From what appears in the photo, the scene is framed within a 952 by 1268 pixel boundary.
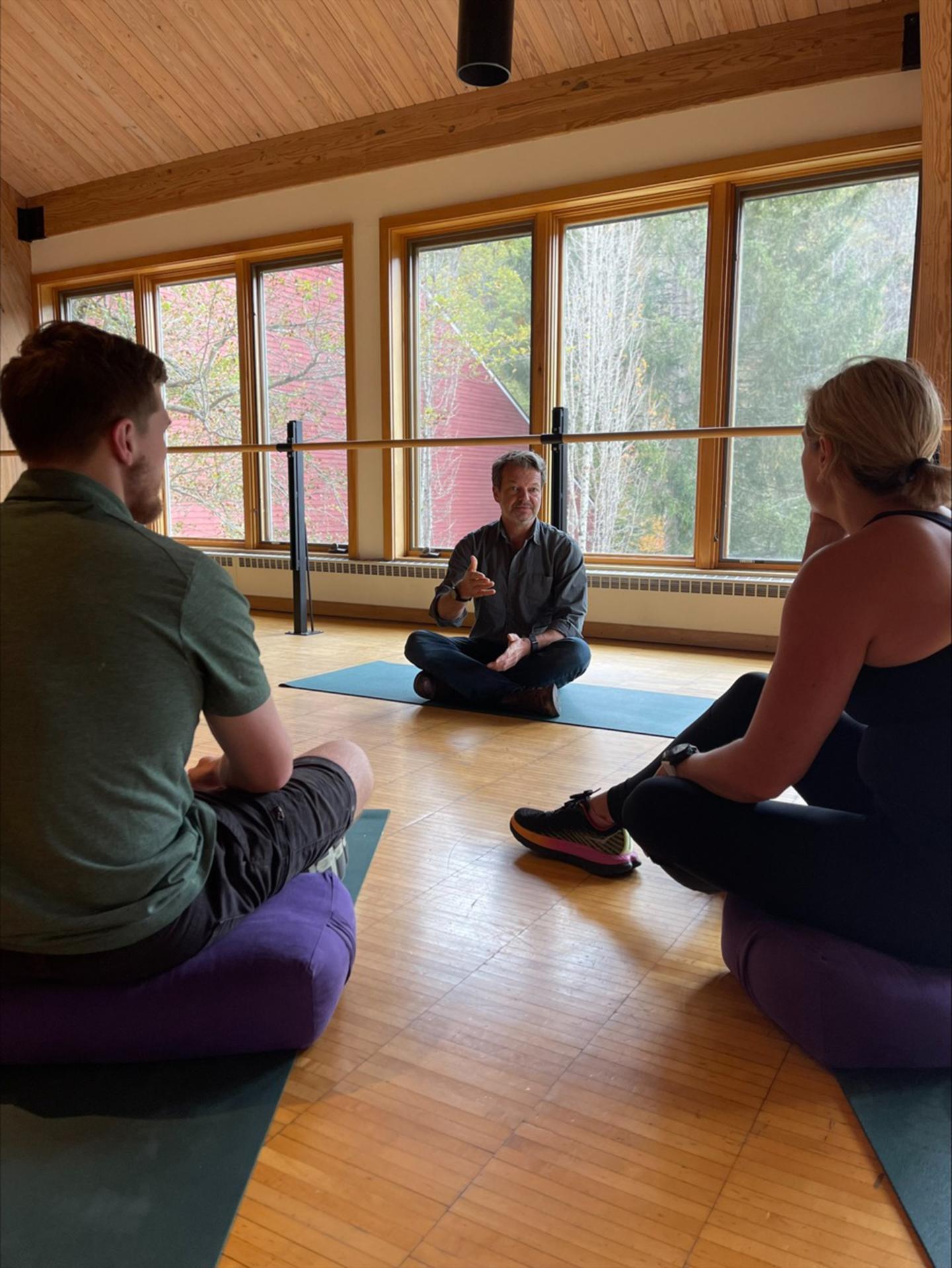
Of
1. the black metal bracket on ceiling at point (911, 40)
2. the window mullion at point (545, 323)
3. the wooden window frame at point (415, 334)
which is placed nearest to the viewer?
the black metal bracket on ceiling at point (911, 40)

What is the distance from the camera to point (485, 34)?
3545mm

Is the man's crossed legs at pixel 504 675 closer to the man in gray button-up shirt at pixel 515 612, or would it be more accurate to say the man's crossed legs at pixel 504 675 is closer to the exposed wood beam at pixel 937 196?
the man in gray button-up shirt at pixel 515 612

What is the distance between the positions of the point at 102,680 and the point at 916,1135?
114 cm

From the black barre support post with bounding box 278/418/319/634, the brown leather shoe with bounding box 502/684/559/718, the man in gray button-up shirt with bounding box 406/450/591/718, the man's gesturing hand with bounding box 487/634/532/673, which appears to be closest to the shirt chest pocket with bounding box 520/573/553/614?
the man in gray button-up shirt with bounding box 406/450/591/718

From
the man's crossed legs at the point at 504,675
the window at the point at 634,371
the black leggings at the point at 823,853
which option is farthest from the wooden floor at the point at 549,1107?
the window at the point at 634,371

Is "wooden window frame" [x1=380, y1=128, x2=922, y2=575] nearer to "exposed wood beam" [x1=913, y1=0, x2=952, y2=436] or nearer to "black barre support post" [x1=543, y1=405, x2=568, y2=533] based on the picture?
"black barre support post" [x1=543, y1=405, x2=568, y2=533]

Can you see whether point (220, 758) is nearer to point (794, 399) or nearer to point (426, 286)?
point (794, 399)

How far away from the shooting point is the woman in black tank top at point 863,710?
1218mm

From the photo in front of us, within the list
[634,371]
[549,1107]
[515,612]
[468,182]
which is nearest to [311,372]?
[468,182]

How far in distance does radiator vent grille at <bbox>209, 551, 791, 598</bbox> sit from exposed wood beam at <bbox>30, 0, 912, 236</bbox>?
2367mm

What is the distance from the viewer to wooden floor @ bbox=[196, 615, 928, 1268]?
1030 millimetres

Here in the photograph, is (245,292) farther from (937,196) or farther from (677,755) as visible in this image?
(677,755)

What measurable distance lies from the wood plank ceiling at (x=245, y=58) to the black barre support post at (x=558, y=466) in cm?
227

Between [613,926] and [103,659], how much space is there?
111cm
